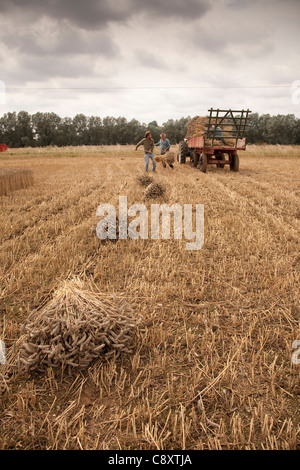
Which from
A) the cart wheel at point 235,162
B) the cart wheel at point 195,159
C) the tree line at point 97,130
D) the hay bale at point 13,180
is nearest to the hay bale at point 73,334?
the hay bale at point 13,180

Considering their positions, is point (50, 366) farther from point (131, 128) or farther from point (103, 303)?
point (131, 128)

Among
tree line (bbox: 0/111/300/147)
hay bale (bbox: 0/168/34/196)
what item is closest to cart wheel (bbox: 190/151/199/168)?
hay bale (bbox: 0/168/34/196)

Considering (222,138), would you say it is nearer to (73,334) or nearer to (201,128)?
(201,128)

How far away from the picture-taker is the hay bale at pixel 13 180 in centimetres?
898

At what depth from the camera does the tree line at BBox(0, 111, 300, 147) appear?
2640 inches

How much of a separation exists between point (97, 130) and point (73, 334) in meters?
83.1

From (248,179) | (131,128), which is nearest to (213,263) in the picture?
(248,179)

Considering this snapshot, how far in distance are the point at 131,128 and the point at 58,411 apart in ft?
264

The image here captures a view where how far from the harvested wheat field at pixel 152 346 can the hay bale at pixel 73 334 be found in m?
0.01

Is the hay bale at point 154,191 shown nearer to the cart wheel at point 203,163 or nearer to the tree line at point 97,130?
the cart wheel at point 203,163

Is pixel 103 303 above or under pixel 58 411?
above

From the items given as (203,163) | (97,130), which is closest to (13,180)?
(203,163)

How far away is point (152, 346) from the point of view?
260 cm
